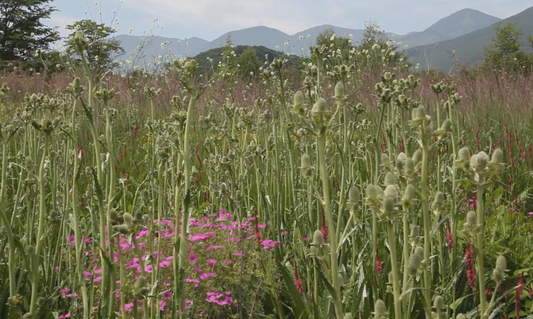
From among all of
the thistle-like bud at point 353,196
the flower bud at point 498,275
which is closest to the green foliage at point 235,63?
the thistle-like bud at point 353,196

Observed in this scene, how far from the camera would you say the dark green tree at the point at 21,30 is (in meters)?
32.6

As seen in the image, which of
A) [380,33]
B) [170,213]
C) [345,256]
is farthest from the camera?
[380,33]

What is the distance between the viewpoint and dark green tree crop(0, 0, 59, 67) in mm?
32594

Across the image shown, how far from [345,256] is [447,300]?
475mm

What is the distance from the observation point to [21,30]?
34.2 metres

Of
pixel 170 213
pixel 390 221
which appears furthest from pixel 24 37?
pixel 390 221

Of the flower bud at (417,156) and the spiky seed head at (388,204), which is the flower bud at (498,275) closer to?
the spiky seed head at (388,204)

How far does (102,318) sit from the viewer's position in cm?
151

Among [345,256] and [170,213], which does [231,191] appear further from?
[170,213]

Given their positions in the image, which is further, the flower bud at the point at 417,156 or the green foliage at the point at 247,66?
the green foliage at the point at 247,66

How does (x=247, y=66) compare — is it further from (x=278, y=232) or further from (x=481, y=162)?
(x=481, y=162)

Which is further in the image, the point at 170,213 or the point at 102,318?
the point at 170,213

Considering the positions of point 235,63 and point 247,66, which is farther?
point 247,66

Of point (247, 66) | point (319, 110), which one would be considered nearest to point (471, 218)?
point (319, 110)
